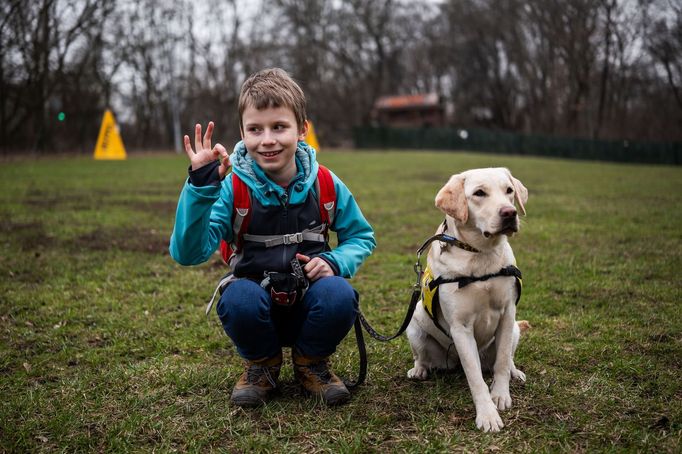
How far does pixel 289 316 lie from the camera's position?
309 cm

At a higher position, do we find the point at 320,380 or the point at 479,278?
the point at 479,278

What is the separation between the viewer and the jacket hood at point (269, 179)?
293 centimetres

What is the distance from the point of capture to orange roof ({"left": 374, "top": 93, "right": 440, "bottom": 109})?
1972 inches

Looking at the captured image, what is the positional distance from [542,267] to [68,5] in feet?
95.5

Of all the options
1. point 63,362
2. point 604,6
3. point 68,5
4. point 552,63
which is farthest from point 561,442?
point 552,63

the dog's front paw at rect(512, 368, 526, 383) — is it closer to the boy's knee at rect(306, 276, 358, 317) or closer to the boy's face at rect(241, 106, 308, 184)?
the boy's knee at rect(306, 276, 358, 317)

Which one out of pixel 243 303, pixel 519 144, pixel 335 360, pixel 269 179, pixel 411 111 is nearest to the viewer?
pixel 243 303

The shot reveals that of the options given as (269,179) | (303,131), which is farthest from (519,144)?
(269,179)

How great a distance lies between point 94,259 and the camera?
20.7 feet

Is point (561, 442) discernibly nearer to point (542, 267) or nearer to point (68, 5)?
point (542, 267)

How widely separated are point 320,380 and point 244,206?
3.31 ft

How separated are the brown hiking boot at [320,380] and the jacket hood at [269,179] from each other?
2.84 feet

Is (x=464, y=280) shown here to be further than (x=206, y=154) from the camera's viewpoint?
Yes

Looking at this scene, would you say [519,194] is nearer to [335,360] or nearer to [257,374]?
[335,360]
